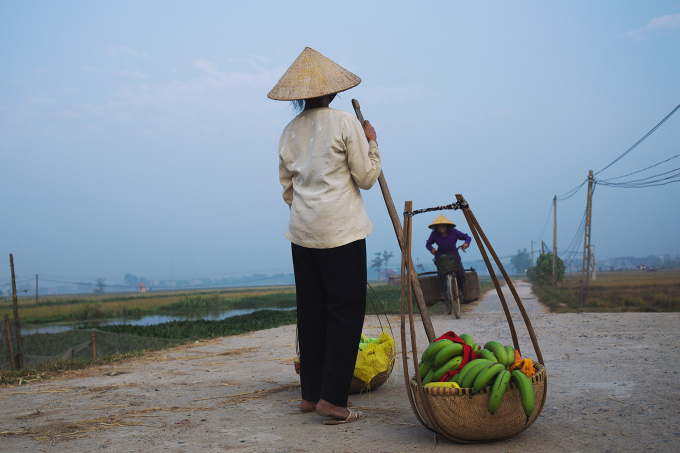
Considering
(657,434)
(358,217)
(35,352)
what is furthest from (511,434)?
(35,352)

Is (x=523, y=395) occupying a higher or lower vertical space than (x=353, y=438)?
higher

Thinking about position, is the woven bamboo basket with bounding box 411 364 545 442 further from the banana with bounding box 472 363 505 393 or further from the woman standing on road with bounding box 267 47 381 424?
the woman standing on road with bounding box 267 47 381 424

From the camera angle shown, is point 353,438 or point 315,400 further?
point 315,400

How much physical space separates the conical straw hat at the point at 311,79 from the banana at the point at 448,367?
150 cm

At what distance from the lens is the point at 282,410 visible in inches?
109

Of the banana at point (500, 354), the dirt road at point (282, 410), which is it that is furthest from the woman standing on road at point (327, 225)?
the banana at point (500, 354)

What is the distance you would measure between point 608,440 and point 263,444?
1430mm

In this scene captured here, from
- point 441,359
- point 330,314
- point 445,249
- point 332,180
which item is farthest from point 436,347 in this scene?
point 445,249

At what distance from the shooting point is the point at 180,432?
2.36 metres

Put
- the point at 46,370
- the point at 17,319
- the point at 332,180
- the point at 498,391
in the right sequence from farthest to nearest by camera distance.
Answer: the point at 17,319 → the point at 46,370 → the point at 332,180 → the point at 498,391

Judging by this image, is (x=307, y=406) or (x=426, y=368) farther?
(x=307, y=406)

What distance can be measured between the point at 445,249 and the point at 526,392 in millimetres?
7171

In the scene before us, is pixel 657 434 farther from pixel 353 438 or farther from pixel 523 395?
pixel 353 438

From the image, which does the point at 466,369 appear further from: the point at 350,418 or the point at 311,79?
the point at 311,79
